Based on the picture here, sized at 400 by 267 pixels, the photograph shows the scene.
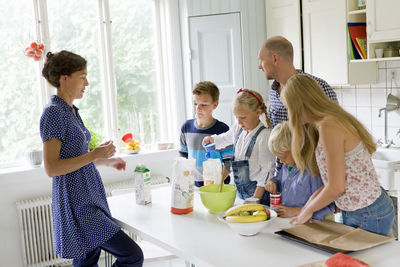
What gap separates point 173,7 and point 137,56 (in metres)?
0.54

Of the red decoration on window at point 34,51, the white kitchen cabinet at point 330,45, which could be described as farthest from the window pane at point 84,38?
the white kitchen cabinet at point 330,45

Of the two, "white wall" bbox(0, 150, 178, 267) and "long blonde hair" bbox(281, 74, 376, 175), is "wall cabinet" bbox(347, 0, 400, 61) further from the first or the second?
"white wall" bbox(0, 150, 178, 267)

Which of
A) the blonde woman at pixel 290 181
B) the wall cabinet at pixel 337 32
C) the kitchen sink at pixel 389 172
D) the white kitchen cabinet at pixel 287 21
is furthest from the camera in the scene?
the white kitchen cabinet at pixel 287 21

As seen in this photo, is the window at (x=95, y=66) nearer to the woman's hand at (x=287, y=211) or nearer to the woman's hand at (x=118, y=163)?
the woman's hand at (x=118, y=163)

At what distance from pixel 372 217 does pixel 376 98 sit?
2079 millimetres

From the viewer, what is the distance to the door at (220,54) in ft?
13.4

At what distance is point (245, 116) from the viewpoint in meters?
2.25

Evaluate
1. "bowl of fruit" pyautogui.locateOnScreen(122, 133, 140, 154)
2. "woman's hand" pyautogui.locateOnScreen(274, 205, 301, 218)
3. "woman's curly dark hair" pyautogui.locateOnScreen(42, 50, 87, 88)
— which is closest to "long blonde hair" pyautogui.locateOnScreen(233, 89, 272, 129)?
"woman's hand" pyautogui.locateOnScreen(274, 205, 301, 218)

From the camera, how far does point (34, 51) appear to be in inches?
145

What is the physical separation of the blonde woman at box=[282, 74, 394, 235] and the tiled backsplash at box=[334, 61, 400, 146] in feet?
6.24

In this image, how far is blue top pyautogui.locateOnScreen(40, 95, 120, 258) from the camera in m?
2.04

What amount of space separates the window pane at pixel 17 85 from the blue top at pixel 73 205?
5.97 feet

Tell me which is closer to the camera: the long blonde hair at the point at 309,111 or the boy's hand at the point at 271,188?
the long blonde hair at the point at 309,111

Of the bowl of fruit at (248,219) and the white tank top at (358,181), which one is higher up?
the white tank top at (358,181)
